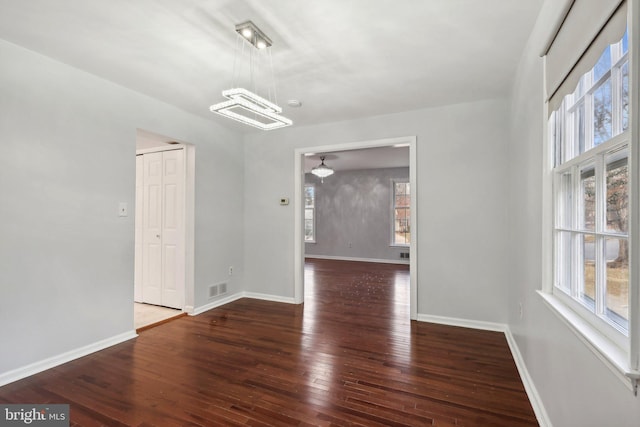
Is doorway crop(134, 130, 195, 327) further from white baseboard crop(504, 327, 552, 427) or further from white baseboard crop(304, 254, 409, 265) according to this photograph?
white baseboard crop(304, 254, 409, 265)

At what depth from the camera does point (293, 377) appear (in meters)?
2.39

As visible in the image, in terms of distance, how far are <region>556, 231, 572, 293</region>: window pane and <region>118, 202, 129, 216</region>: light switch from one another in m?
3.52

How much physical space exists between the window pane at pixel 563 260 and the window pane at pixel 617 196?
0.49 metres

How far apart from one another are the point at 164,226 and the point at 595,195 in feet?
14.2

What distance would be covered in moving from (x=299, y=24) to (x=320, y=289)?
416 centimetres

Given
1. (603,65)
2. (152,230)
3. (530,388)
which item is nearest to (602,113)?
(603,65)

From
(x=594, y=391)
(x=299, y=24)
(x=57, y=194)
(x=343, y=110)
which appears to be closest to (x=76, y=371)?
(x=57, y=194)

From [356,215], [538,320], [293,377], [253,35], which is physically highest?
[253,35]

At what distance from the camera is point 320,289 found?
17.7ft

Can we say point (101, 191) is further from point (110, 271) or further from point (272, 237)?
point (272, 237)

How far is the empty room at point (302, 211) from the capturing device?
1418mm

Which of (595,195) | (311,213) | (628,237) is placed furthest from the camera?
(311,213)

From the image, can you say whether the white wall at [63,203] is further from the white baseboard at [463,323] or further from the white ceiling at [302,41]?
the white baseboard at [463,323]

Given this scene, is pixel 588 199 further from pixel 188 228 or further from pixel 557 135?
pixel 188 228
